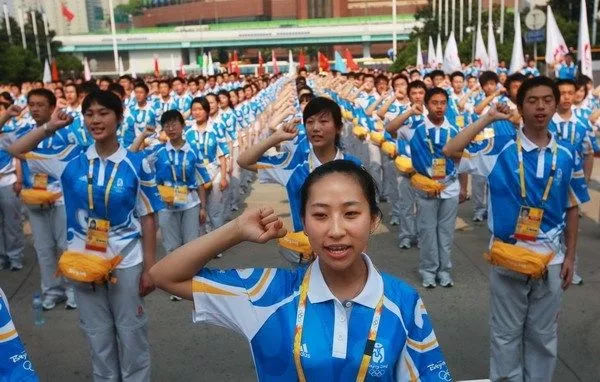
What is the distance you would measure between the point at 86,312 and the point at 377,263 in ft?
12.9

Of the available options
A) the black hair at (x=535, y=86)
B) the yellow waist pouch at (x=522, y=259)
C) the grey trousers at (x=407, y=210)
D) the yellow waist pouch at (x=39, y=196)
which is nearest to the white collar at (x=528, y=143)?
the black hair at (x=535, y=86)

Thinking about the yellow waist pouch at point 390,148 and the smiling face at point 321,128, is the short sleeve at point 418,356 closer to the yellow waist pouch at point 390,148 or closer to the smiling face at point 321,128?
the smiling face at point 321,128

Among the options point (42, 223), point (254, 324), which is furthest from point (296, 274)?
point (42, 223)

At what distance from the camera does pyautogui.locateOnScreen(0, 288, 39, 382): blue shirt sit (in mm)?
2105

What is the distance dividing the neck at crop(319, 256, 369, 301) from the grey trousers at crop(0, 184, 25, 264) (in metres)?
6.22

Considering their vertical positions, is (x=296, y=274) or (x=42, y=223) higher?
(x=296, y=274)

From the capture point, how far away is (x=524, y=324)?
400 cm

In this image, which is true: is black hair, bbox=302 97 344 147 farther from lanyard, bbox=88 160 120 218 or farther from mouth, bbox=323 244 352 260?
mouth, bbox=323 244 352 260

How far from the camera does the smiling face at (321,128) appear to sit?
13.8ft

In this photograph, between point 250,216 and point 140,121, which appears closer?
point 250,216

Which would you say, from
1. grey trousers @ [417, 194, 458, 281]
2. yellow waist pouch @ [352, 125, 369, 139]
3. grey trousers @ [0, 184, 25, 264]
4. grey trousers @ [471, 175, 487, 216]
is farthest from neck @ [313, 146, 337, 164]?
yellow waist pouch @ [352, 125, 369, 139]

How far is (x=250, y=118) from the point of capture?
1323 cm

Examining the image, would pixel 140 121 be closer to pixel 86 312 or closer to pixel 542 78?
pixel 86 312

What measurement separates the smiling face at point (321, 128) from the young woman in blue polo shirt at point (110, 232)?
1.08 m
